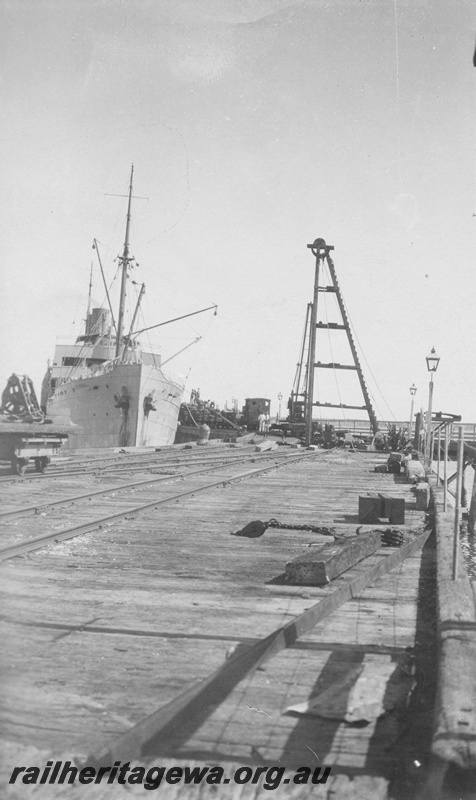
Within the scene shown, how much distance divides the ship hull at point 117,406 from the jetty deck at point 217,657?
23.4 m

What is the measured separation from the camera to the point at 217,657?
3217 millimetres

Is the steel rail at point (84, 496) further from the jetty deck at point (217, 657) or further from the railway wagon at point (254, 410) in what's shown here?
the railway wagon at point (254, 410)

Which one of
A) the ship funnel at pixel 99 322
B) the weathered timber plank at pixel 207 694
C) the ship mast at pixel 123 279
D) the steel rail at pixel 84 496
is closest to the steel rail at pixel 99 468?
the steel rail at pixel 84 496

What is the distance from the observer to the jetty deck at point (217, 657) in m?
2.33

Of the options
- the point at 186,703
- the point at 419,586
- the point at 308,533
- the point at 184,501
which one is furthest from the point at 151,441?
the point at 186,703

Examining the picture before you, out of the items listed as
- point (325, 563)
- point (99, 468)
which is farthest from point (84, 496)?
point (325, 563)

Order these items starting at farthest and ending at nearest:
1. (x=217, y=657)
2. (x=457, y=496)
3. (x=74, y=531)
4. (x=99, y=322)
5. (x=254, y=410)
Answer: (x=254, y=410) < (x=99, y=322) < (x=74, y=531) < (x=457, y=496) < (x=217, y=657)

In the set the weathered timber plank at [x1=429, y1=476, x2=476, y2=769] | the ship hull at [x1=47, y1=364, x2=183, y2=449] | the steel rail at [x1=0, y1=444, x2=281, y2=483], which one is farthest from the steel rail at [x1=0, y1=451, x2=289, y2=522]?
the ship hull at [x1=47, y1=364, x2=183, y2=449]

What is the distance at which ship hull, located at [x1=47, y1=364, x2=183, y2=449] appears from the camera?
29.7 metres

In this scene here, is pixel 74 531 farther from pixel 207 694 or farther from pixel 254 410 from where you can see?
pixel 254 410

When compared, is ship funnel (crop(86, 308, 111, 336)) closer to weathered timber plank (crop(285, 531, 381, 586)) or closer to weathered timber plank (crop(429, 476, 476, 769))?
weathered timber plank (crop(285, 531, 381, 586))

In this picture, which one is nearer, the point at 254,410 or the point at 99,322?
the point at 99,322

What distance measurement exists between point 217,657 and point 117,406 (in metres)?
27.2

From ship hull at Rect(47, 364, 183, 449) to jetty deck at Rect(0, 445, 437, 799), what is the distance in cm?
2343
